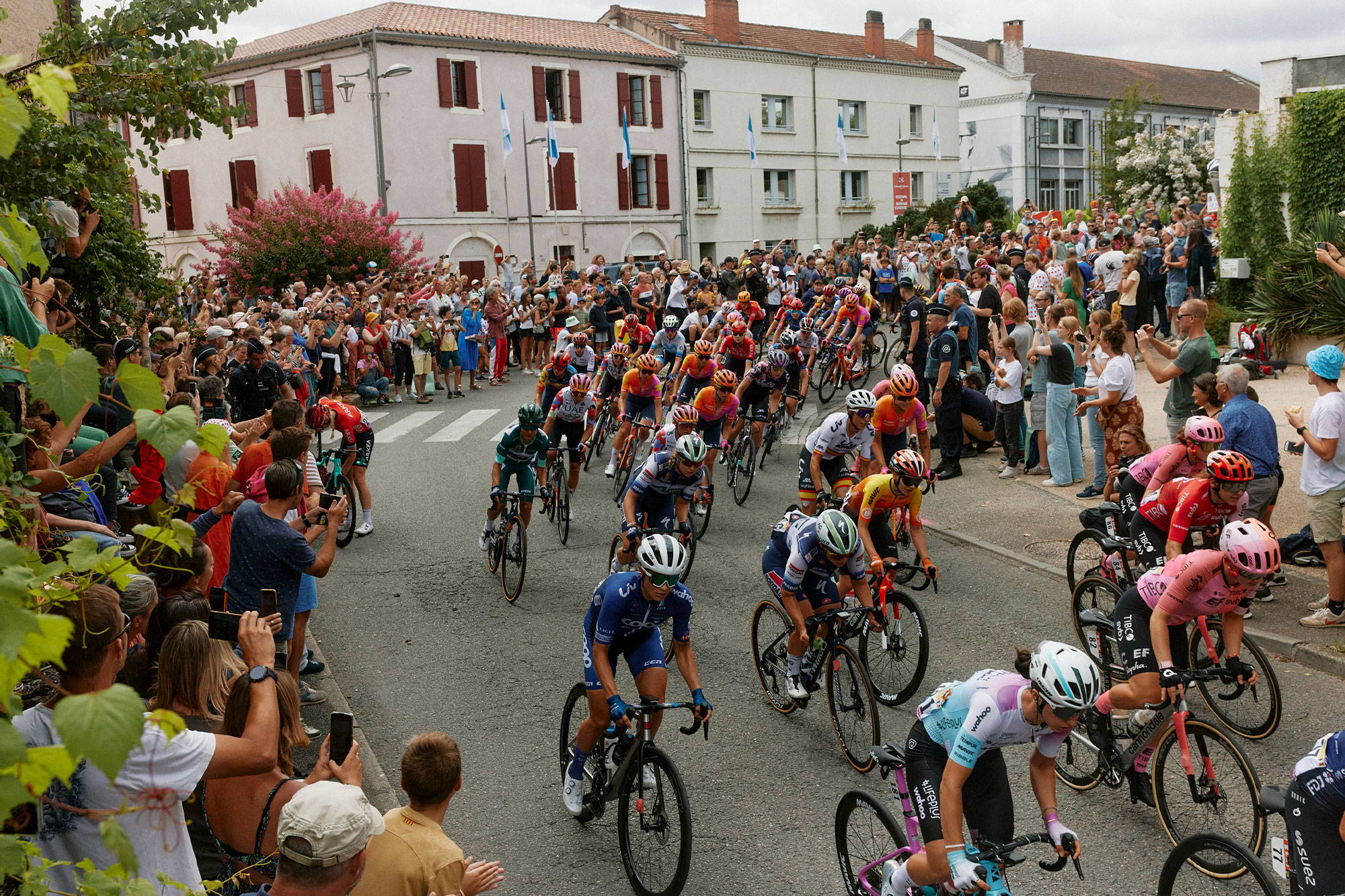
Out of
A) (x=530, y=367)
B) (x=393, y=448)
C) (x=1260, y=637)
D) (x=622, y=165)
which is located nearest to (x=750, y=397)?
(x=393, y=448)

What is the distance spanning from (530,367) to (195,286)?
753 centimetres

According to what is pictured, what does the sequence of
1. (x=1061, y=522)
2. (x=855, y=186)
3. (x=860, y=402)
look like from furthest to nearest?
(x=855, y=186), (x=1061, y=522), (x=860, y=402)

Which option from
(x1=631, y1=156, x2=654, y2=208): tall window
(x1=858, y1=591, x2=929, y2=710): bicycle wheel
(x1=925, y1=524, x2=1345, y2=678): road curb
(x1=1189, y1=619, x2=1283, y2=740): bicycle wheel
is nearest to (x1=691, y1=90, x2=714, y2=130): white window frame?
(x1=631, y1=156, x2=654, y2=208): tall window

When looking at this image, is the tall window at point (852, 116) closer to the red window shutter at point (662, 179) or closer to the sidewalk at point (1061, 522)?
the red window shutter at point (662, 179)

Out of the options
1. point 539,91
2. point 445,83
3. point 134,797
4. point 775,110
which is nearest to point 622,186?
point 539,91

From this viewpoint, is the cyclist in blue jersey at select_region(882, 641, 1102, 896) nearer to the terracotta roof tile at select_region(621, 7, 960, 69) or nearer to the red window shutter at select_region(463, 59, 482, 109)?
the red window shutter at select_region(463, 59, 482, 109)

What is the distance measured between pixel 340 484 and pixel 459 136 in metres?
32.6

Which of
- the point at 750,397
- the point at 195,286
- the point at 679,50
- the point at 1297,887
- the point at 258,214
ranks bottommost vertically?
the point at 1297,887

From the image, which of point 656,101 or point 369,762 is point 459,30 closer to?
point 656,101

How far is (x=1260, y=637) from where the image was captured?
8469mm

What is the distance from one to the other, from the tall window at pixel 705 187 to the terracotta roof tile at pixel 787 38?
217 inches

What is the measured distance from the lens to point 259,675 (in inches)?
153

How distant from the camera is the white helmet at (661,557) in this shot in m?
5.93

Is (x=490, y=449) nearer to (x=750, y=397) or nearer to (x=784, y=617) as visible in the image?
(x=750, y=397)
